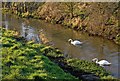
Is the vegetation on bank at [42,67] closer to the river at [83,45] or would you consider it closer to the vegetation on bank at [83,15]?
the river at [83,45]

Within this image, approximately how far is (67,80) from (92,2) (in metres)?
21.1

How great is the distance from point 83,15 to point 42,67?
22534mm

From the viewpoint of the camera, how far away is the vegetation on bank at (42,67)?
1619cm

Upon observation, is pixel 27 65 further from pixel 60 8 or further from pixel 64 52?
pixel 60 8

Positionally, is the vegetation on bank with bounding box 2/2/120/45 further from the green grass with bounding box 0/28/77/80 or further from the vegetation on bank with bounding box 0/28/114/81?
the green grass with bounding box 0/28/77/80

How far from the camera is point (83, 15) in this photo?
3928cm

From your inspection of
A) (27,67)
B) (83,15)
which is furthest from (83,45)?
(27,67)

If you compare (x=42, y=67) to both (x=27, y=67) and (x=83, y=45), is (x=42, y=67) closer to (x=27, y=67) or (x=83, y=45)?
(x=27, y=67)

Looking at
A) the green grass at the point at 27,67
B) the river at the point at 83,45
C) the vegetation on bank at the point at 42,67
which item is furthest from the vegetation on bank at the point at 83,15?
the green grass at the point at 27,67

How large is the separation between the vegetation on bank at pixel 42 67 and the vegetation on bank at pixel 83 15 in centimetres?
979

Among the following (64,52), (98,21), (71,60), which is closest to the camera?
(71,60)

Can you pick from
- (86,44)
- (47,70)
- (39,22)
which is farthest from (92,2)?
(47,70)

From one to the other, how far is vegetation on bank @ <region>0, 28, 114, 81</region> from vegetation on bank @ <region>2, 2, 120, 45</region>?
9790 millimetres

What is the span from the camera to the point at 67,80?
16.6m
